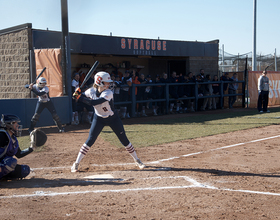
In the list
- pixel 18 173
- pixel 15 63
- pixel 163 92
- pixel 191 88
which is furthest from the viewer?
pixel 191 88

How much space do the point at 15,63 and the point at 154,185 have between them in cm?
1015

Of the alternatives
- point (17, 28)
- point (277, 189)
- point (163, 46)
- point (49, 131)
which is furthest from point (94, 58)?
point (277, 189)

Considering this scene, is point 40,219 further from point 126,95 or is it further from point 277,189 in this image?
point 126,95

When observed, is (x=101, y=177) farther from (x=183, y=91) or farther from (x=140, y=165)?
(x=183, y=91)

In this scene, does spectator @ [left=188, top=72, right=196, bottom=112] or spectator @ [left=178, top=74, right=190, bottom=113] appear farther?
spectator @ [left=188, top=72, right=196, bottom=112]

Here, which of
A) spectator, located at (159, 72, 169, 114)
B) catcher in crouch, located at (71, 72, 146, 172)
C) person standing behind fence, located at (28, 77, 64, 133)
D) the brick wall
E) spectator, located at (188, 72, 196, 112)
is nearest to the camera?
catcher in crouch, located at (71, 72, 146, 172)

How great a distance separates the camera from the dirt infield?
4.04 metres

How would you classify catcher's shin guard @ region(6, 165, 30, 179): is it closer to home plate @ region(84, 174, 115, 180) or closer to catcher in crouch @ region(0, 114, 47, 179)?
catcher in crouch @ region(0, 114, 47, 179)

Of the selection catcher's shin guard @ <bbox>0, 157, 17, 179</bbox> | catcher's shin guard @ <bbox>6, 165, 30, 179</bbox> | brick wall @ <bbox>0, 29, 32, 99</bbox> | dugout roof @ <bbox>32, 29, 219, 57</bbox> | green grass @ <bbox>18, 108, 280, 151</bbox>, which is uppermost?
dugout roof @ <bbox>32, 29, 219, 57</bbox>

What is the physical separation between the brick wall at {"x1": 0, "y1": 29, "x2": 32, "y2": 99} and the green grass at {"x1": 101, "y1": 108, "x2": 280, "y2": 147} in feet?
14.0

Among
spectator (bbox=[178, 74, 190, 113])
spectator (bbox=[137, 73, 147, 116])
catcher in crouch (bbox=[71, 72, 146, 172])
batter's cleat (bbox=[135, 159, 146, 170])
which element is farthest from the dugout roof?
batter's cleat (bbox=[135, 159, 146, 170])

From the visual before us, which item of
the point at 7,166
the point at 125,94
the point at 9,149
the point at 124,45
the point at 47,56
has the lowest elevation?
the point at 7,166

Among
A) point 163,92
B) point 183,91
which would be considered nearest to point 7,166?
point 163,92

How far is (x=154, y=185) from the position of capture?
5.15m
